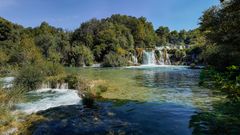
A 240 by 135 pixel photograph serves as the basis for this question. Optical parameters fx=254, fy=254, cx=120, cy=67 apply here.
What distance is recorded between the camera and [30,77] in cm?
1742

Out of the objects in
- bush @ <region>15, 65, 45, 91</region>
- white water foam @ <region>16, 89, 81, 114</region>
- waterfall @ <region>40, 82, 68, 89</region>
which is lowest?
white water foam @ <region>16, 89, 81, 114</region>

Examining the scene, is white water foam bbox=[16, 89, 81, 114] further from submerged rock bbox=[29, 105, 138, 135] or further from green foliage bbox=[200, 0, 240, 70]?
green foliage bbox=[200, 0, 240, 70]

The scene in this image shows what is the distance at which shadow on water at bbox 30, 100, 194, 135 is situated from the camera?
830 centimetres

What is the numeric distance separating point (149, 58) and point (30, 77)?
1768 inches

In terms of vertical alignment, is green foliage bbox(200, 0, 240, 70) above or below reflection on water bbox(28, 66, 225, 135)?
above

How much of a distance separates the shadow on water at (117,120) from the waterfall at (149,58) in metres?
47.7

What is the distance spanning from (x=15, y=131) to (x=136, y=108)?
5507 mm

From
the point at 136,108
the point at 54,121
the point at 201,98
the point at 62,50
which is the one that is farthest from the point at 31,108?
the point at 62,50

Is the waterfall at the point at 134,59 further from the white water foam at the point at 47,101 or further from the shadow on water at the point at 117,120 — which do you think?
the shadow on water at the point at 117,120

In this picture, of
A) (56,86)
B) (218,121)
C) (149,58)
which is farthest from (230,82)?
(149,58)

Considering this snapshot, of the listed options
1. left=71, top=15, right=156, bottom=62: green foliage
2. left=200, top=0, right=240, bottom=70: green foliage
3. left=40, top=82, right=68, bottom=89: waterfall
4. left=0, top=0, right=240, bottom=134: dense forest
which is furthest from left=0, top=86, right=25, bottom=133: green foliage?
left=71, top=15, right=156, bottom=62: green foliage

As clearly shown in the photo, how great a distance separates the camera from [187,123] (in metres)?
9.23

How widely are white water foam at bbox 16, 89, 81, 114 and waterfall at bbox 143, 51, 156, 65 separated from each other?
43.9 meters

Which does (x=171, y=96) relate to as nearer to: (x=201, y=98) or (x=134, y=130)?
(x=201, y=98)
